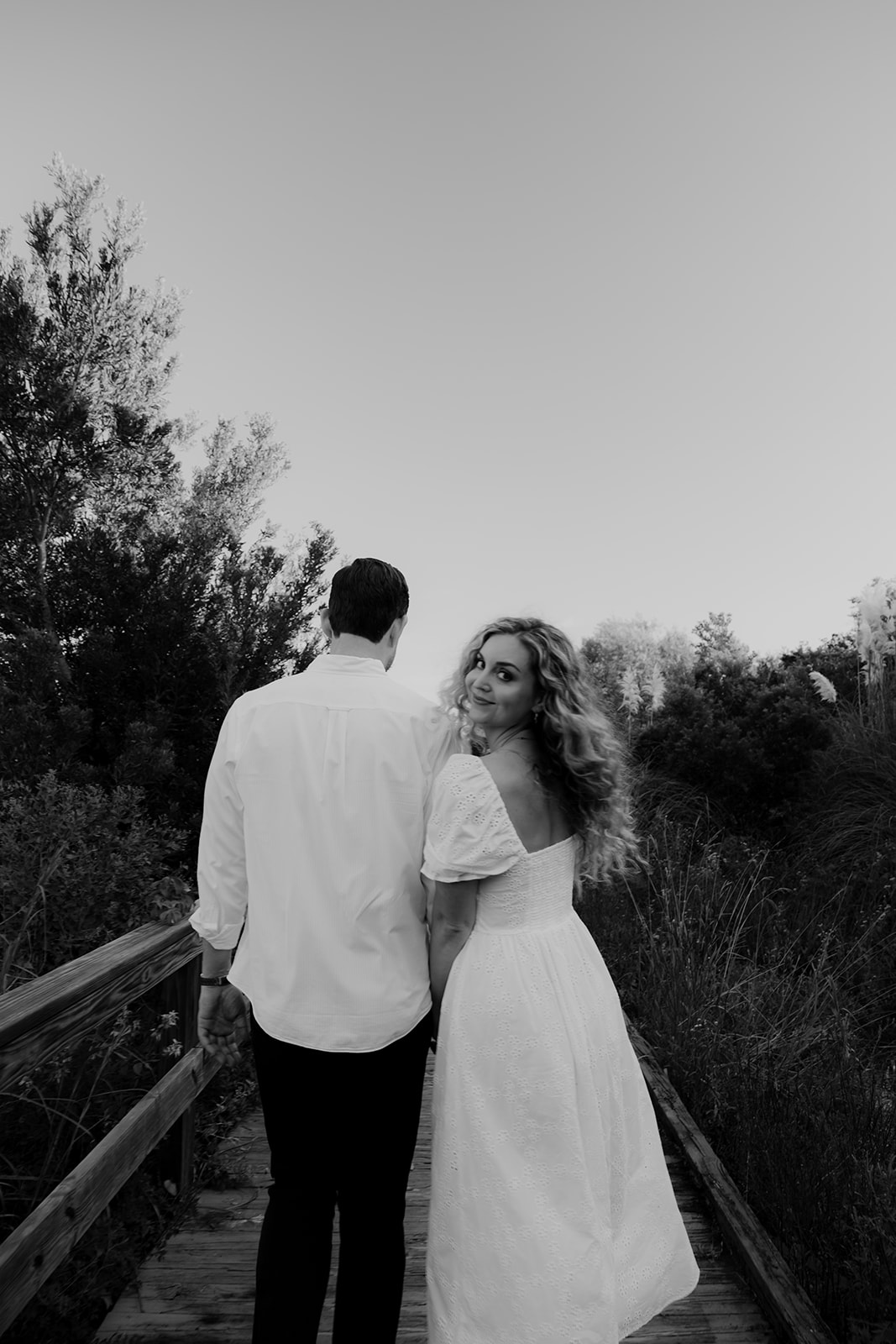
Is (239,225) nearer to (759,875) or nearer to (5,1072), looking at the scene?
(759,875)

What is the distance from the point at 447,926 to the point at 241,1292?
1.44 m

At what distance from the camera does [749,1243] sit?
243 centimetres

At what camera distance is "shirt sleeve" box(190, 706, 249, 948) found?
6.44 feet

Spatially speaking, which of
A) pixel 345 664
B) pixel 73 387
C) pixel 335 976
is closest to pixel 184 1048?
pixel 335 976

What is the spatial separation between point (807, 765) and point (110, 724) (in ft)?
19.3

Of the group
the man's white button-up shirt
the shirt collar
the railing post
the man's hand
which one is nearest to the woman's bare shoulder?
the man's white button-up shirt

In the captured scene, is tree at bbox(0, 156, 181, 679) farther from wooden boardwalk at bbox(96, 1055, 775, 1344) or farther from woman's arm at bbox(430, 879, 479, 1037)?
woman's arm at bbox(430, 879, 479, 1037)

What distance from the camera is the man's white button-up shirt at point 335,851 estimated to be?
5.90 ft

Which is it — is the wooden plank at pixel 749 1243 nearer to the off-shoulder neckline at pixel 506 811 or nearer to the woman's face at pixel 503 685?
the off-shoulder neckline at pixel 506 811

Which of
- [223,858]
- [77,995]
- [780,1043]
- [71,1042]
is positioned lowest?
[780,1043]

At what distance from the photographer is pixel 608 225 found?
1154cm

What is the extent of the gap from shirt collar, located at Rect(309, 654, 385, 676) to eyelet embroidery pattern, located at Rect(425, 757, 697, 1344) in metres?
0.30

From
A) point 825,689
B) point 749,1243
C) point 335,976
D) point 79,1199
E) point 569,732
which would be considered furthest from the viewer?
point 825,689

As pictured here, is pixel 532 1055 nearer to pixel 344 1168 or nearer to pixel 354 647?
pixel 344 1168
